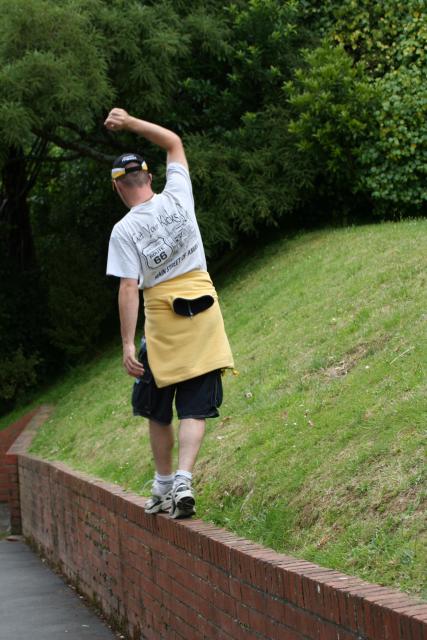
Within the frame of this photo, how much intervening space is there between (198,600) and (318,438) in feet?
3.87

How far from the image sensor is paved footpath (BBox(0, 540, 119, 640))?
7965 mm

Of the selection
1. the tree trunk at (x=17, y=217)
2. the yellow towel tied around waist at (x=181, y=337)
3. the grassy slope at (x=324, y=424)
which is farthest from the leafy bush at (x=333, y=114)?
the yellow towel tied around waist at (x=181, y=337)

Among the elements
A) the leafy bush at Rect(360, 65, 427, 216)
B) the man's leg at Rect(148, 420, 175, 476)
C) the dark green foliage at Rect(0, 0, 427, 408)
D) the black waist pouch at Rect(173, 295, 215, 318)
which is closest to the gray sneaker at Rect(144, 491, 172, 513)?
the man's leg at Rect(148, 420, 175, 476)

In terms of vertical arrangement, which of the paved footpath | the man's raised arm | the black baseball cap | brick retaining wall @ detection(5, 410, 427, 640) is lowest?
the paved footpath

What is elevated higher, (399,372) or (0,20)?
(0,20)

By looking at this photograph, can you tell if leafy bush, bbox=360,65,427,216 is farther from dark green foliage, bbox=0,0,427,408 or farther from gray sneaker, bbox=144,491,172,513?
gray sneaker, bbox=144,491,172,513

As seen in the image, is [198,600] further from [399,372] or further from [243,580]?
[399,372]

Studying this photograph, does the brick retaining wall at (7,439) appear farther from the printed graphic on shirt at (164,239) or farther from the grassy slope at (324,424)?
the printed graphic on shirt at (164,239)

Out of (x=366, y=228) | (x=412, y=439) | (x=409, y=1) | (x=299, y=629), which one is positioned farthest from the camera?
(x=409, y=1)

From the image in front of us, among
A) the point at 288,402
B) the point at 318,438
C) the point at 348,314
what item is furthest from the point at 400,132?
the point at 318,438

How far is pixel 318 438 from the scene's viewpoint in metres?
6.29

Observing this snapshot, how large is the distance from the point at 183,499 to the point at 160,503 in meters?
0.53

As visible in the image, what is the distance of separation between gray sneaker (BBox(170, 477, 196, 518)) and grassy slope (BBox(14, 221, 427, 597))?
0.66 feet

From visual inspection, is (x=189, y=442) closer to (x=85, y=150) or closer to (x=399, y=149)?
(x=399, y=149)
